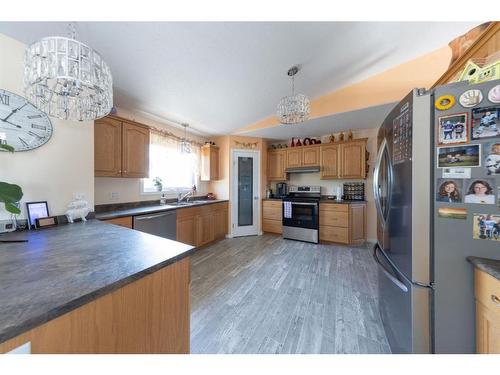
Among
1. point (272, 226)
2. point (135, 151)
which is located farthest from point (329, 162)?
point (135, 151)

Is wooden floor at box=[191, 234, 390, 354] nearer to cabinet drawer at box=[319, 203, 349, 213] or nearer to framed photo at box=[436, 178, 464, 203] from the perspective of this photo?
cabinet drawer at box=[319, 203, 349, 213]

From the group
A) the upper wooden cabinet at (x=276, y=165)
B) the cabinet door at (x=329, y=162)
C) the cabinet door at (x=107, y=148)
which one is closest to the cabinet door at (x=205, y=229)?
the cabinet door at (x=107, y=148)

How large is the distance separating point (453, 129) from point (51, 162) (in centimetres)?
279

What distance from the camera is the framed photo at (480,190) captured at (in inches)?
33.4

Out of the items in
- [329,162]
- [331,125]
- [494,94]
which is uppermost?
[331,125]

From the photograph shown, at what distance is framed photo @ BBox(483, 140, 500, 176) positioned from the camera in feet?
2.74

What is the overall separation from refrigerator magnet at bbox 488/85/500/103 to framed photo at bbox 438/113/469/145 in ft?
0.33

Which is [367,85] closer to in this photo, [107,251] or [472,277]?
[472,277]

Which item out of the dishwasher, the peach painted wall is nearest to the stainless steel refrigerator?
the peach painted wall

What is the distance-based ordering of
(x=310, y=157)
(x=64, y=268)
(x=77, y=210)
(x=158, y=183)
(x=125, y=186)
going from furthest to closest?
(x=310, y=157), (x=158, y=183), (x=125, y=186), (x=77, y=210), (x=64, y=268)

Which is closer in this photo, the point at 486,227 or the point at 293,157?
the point at 486,227

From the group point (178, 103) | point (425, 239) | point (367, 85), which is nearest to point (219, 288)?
point (425, 239)

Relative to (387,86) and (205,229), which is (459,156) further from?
(205,229)

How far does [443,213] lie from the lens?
36.7 inches
